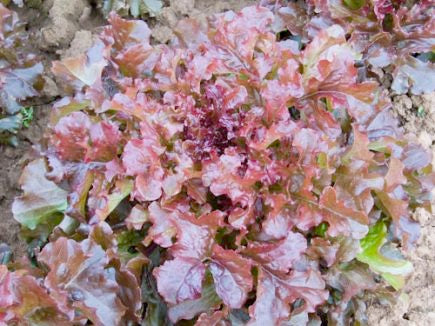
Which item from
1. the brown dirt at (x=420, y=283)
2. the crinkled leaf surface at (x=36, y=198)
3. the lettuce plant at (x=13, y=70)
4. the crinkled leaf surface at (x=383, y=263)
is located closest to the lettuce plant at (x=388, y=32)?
the brown dirt at (x=420, y=283)

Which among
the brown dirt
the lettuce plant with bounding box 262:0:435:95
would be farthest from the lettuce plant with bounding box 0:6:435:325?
the lettuce plant with bounding box 262:0:435:95

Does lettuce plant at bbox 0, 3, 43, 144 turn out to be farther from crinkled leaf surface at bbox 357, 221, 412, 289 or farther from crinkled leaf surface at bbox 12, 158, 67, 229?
crinkled leaf surface at bbox 357, 221, 412, 289

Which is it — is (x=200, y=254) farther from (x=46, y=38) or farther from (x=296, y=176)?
(x=46, y=38)

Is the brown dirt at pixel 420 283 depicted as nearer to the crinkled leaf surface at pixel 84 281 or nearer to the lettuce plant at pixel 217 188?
the lettuce plant at pixel 217 188

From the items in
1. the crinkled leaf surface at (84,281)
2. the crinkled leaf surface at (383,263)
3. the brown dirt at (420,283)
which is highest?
the crinkled leaf surface at (84,281)

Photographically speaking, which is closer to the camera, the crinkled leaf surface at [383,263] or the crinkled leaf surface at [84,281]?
the crinkled leaf surface at [84,281]

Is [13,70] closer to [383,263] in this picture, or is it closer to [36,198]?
[36,198]

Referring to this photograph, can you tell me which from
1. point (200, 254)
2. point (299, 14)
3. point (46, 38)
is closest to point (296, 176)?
point (200, 254)
